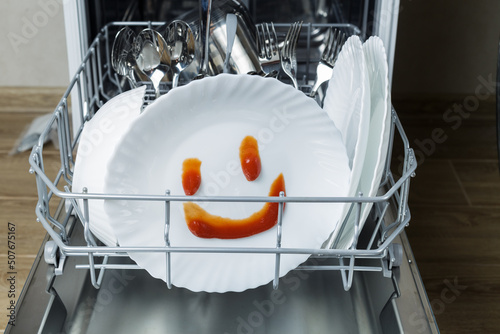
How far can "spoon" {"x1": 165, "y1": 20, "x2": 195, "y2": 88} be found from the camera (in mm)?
823

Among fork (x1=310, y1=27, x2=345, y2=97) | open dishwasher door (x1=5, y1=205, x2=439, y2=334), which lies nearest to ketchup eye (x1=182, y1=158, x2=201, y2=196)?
open dishwasher door (x1=5, y1=205, x2=439, y2=334)

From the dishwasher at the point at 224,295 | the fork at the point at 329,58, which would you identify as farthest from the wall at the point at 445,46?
the dishwasher at the point at 224,295

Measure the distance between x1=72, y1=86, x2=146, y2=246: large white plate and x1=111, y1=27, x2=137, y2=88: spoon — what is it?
16 centimetres

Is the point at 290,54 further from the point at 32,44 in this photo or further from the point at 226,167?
the point at 32,44

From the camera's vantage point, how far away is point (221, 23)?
0.85 meters

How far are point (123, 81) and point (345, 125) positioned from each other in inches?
13.1

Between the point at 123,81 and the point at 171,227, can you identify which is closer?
the point at 171,227

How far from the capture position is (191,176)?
2.02 feet

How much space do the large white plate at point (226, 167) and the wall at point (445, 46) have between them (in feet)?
3.14

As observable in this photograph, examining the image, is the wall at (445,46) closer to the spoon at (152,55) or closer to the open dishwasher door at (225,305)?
the spoon at (152,55)

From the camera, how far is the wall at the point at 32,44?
1.50m

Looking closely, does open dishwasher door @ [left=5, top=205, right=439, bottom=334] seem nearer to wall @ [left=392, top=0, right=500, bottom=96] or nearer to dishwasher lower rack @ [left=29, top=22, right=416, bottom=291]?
dishwasher lower rack @ [left=29, top=22, right=416, bottom=291]

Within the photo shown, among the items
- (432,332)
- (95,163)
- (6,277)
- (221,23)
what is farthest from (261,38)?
(6,277)

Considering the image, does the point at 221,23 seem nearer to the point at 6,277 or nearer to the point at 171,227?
the point at 171,227
